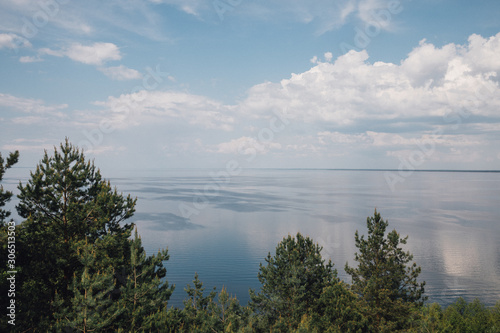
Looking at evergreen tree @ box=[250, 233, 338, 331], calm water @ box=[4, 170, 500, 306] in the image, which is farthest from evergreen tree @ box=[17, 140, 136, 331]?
calm water @ box=[4, 170, 500, 306]

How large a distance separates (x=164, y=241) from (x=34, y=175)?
60.2 metres

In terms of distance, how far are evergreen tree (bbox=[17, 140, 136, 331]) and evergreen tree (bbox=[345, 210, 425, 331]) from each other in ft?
71.9

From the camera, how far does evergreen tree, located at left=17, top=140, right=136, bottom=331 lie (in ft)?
63.3

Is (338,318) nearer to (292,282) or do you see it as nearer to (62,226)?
(292,282)

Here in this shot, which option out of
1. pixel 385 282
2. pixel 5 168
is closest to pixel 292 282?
pixel 385 282

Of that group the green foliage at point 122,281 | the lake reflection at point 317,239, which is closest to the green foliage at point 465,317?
the lake reflection at point 317,239

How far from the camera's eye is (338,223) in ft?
345

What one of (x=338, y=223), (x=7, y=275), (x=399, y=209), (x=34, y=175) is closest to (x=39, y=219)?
(x=34, y=175)

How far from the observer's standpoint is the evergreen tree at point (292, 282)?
2759 centimetres

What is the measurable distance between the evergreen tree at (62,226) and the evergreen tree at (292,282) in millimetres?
13721

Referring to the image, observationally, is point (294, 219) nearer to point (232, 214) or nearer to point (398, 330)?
point (232, 214)

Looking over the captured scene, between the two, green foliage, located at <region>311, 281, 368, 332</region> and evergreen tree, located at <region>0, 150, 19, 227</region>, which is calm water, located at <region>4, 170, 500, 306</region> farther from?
evergreen tree, located at <region>0, 150, 19, 227</region>

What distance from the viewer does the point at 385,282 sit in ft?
91.3

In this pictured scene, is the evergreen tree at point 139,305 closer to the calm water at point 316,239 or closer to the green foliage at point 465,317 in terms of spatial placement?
the calm water at point 316,239
